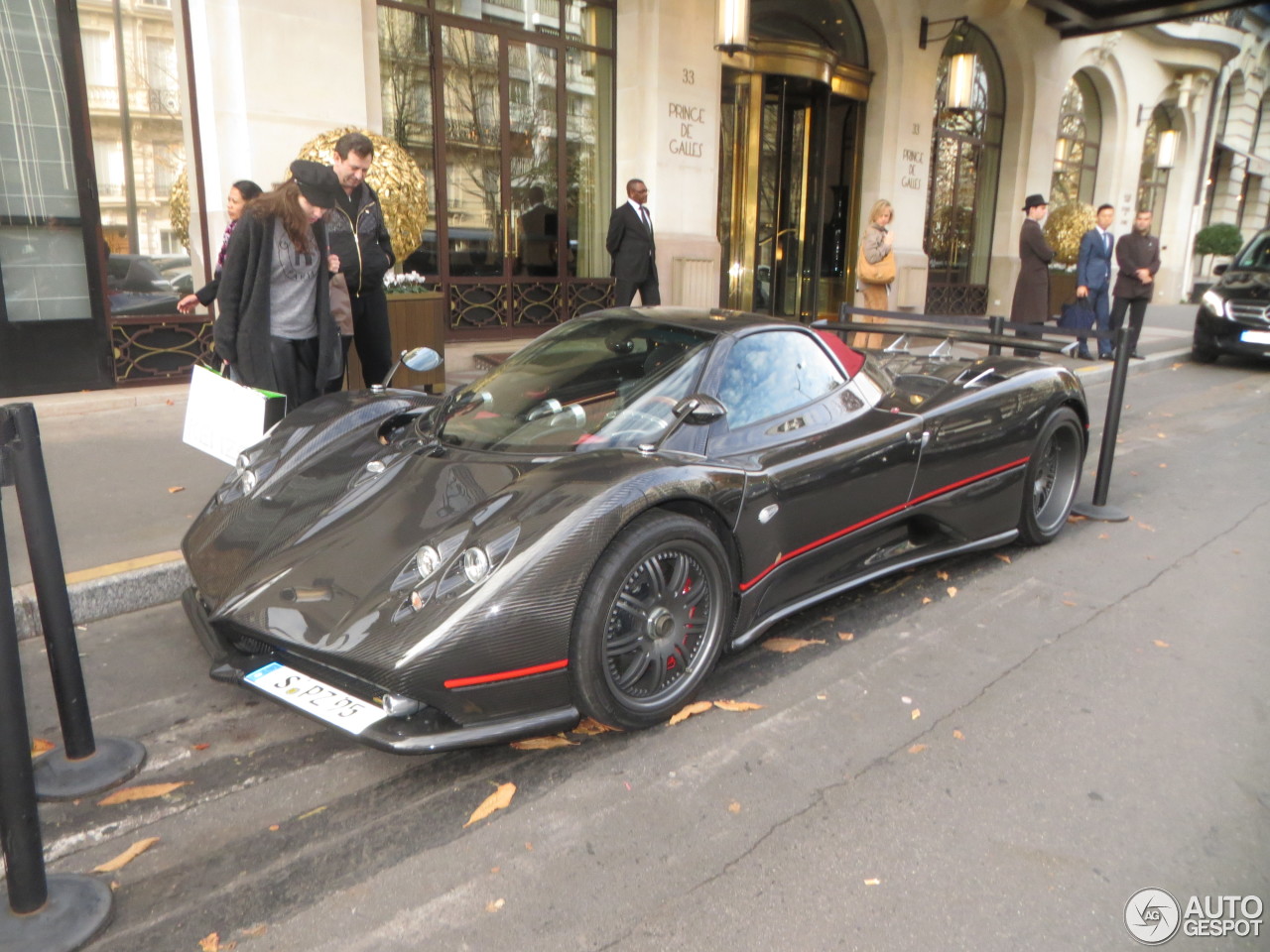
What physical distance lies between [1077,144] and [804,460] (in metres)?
19.5

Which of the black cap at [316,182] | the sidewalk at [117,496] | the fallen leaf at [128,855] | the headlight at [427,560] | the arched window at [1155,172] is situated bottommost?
the fallen leaf at [128,855]

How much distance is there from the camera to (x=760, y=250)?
12977 millimetres

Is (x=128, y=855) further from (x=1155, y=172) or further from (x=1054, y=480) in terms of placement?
(x=1155, y=172)

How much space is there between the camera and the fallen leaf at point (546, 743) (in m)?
2.85

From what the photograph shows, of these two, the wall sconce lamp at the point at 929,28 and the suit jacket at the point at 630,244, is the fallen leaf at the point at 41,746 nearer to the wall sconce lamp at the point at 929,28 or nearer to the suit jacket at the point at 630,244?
the suit jacket at the point at 630,244

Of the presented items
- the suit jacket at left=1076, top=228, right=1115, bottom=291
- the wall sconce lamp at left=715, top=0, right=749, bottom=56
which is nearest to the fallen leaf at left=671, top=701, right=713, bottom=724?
the wall sconce lamp at left=715, top=0, right=749, bottom=56

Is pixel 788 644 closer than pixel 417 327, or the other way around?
pixel 788 644

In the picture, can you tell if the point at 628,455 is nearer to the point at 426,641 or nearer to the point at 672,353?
the point at 672,353

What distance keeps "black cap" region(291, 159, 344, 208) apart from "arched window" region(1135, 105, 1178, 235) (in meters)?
22.7

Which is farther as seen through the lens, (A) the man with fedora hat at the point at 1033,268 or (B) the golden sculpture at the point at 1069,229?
(B) the golden sculpture at the point at 1069,229

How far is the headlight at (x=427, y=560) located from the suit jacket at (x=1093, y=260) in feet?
36.9

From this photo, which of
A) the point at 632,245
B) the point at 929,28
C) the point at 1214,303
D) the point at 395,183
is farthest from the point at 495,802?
the point at 929,28

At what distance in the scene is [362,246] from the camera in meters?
5.62
